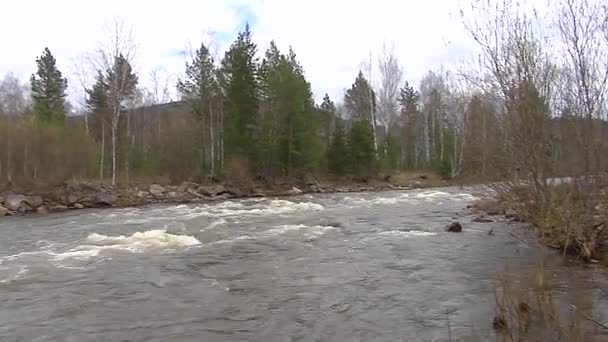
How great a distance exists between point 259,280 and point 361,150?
3499 cm

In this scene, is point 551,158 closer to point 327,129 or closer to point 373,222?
point 373,222

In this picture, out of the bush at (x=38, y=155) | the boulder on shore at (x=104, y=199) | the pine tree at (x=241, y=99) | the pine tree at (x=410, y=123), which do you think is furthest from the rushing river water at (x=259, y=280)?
the pine tree at (x=410, y=123)

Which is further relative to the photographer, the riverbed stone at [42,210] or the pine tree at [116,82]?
the pine tree at [116,82]

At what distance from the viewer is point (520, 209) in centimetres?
1215

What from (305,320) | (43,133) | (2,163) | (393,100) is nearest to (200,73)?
(43,133)

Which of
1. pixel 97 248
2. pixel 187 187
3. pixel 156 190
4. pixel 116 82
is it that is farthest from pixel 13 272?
pixel 116 82

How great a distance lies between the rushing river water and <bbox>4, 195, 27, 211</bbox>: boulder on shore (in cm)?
718

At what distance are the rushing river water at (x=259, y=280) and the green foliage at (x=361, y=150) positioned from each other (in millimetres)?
26070

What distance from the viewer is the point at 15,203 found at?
25.0m

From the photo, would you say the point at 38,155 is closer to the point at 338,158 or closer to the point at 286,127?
the point at 286,127

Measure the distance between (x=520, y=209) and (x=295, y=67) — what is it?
33065 millimetres

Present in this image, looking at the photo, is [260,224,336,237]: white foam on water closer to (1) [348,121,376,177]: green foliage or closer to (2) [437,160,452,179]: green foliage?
(1) [348,121,376,177]: green foliage

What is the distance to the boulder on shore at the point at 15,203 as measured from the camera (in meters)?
24.7

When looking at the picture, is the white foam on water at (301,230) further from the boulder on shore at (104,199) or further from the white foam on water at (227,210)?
the boulder on shore at (104,199)
